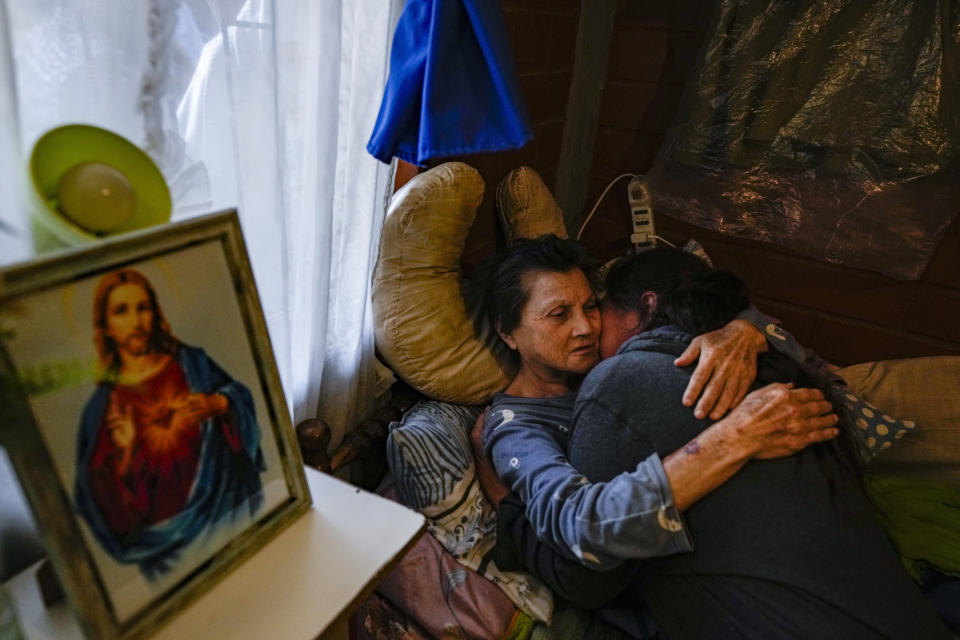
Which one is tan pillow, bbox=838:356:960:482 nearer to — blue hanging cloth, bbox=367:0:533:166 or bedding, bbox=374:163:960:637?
bedding, bbox=374:163:960:637

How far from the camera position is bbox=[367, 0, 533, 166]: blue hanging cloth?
0.97m

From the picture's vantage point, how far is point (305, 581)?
641 millimetres

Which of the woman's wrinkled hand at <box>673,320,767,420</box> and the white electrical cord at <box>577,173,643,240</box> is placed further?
the white electrical cord at <box>577,173,643,240</box>

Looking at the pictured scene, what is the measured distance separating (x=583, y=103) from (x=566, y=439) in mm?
1289

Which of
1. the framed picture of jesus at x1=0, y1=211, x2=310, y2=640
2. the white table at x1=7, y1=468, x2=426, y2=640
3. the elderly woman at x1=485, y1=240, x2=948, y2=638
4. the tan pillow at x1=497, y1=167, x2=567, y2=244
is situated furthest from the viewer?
the tan pillow at x1=497, y1=167, x2=567, y2=244

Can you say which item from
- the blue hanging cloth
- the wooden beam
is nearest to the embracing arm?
the blue hanging cloth

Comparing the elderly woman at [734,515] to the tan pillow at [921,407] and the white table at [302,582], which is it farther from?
the tan pillow at [921,407]

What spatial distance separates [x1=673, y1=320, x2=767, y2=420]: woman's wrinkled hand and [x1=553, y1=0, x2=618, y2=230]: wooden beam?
1146 mm

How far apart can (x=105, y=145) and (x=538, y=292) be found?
91 cm

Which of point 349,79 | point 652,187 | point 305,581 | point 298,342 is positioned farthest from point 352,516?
point 652,187

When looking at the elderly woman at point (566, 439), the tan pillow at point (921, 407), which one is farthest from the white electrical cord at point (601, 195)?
the tan pillow at point (921, 407)

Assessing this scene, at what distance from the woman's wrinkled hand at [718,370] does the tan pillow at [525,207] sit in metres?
0.60

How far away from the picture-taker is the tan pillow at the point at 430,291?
1208 millimetres

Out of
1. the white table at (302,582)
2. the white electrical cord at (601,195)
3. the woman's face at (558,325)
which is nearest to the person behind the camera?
the white table at (302,582)
